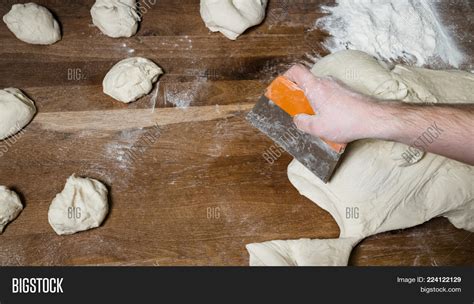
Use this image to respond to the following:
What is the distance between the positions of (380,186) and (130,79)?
1.18m

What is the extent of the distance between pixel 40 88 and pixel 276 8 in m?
1.22

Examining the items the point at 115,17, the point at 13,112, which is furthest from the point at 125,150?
the point at 115,17

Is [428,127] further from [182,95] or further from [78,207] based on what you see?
[78,207]

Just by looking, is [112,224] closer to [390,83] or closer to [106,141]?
[106,141]

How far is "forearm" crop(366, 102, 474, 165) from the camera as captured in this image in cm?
178

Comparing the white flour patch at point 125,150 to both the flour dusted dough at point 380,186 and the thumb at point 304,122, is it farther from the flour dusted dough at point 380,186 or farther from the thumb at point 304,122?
the thumb at point 304,122

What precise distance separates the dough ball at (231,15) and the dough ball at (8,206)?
3.89 feet

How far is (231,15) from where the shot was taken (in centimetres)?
243

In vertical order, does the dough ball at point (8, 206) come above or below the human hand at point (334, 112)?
below

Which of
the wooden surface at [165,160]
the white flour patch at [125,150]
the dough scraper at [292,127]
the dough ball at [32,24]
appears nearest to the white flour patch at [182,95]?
the wooden surface at [165,160]

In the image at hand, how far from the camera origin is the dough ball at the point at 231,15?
244 cm

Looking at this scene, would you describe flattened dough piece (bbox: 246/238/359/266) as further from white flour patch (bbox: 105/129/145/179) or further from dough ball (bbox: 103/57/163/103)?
dough ball (bbox: 103/57/163/103)
